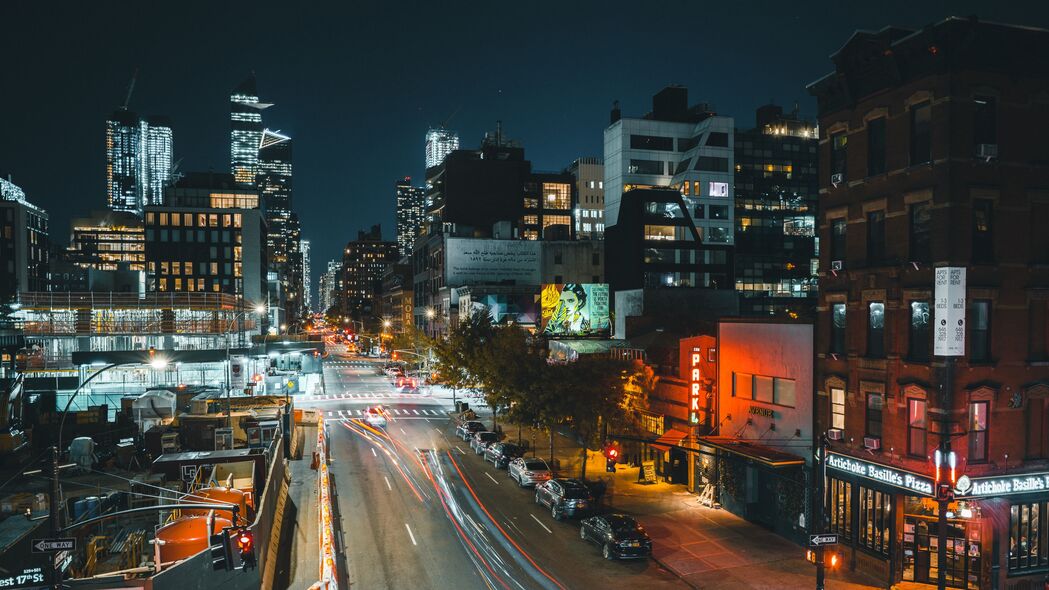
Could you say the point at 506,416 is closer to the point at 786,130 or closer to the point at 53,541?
the point at 53,541

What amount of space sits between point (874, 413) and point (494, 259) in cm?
8063

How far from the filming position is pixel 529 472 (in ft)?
118

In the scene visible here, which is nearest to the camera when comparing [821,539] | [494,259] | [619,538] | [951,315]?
[821,539]

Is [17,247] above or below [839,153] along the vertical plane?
above

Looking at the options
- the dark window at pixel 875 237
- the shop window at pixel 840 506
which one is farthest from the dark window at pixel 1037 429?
the dark window at pixel 875 237

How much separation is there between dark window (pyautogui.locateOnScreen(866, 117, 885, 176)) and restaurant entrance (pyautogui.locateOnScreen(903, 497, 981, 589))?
12.6 meters

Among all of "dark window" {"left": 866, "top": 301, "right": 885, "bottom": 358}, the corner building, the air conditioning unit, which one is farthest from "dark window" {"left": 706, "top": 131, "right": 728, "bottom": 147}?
the air conditioning unit

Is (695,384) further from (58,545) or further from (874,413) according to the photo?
(58,545)

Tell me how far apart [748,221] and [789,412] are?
86058 millimetres

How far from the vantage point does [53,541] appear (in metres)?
14.4

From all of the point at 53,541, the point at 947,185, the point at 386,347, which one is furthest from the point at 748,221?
the point at 53,541

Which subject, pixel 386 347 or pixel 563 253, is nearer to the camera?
pixel 563 253

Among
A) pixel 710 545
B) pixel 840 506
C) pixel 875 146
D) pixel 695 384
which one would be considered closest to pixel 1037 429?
pixel 840 506

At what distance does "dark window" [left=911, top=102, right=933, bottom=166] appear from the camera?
23562mm
